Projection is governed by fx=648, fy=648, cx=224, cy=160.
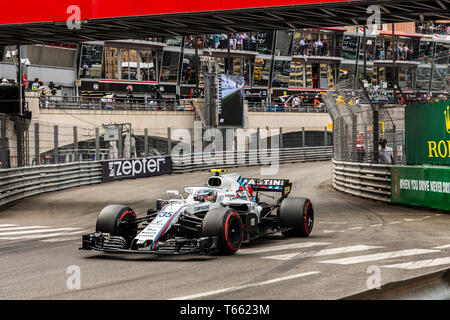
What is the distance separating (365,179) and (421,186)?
3.61 m

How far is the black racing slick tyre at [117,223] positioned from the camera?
9.81m

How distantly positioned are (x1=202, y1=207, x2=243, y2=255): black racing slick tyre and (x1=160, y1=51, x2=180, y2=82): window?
4441 centimetres

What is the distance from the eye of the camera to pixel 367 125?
19609 mm

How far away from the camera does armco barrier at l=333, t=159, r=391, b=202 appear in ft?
61.7

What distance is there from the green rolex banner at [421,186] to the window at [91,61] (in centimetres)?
3241

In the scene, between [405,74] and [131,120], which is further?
[405,74]

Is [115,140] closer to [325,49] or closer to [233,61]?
[233,61]

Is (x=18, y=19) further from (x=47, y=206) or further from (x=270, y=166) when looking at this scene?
(x=270, y=166)

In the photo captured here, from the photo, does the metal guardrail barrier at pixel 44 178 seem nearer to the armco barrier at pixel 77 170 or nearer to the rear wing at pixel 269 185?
the armco barrier at pixel 77 170

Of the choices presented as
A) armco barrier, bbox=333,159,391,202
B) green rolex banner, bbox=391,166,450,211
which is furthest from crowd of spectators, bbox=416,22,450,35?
green rolex banner, bbox=391,166,450,211

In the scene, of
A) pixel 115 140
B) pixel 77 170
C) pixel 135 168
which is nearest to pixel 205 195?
pixel 77 170

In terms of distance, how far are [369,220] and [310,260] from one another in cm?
615

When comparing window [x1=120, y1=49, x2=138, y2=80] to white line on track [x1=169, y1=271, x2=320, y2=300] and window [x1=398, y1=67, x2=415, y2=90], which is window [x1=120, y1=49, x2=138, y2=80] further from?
white line on track [x1=169, y1=271, x2=320, y2=300]
